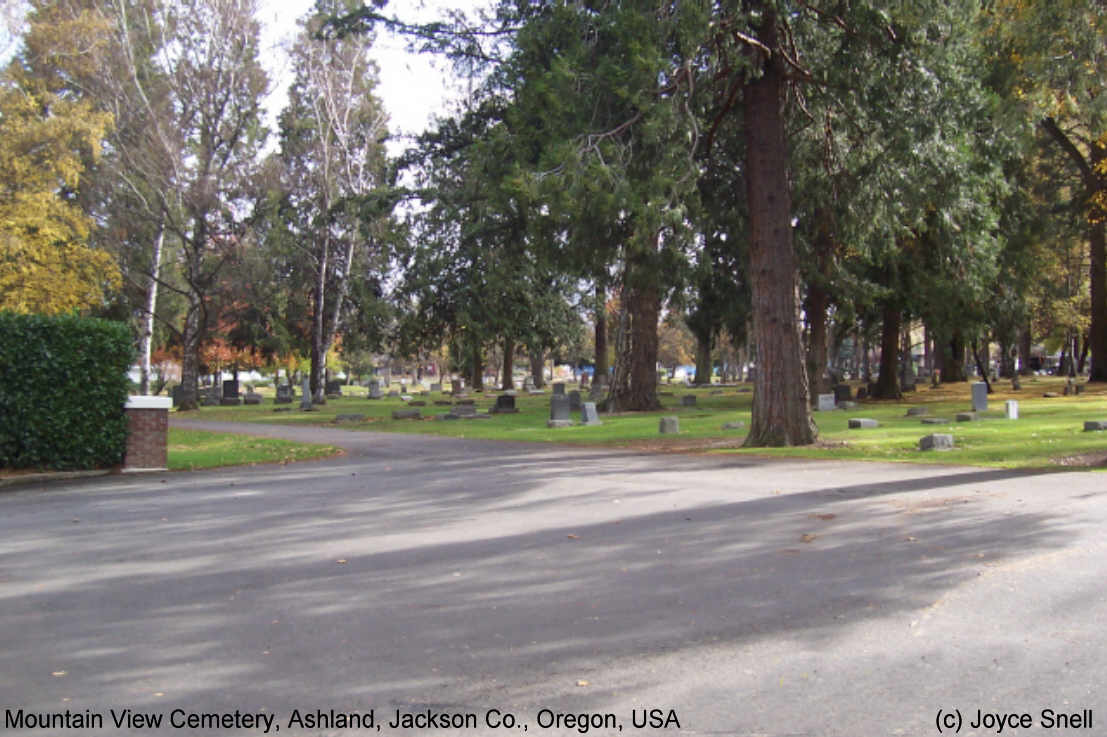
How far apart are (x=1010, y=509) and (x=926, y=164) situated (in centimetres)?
1082

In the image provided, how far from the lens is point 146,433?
1523 cm

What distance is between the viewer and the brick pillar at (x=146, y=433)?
49.6ft

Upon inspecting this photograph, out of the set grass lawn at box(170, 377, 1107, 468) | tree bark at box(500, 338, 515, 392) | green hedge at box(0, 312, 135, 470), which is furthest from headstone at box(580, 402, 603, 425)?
tree bark at box(500, 338, 515, 392)

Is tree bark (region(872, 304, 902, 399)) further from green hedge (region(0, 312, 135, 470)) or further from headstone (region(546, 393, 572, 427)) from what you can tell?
green hedge (region(0, 312, 135, 470))

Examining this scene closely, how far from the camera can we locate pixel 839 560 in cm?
716

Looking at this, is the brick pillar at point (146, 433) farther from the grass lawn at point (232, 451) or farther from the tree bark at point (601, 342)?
the tree bark at point (601, 342)

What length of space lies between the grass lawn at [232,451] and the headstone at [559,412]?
7.23 metres

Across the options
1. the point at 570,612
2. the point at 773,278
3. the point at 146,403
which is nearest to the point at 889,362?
the point at 773,278

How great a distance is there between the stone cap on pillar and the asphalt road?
424 centimetres

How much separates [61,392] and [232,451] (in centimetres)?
452

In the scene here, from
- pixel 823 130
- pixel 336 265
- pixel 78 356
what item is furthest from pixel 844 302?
pixel 336 265

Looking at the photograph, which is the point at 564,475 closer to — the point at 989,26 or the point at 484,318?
the point at 989,26

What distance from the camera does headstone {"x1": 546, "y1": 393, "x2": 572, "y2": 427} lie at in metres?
24.8

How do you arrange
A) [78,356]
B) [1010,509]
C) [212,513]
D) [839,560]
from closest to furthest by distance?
[839,560]
[1010,509]
[212,513]
[78,356]
